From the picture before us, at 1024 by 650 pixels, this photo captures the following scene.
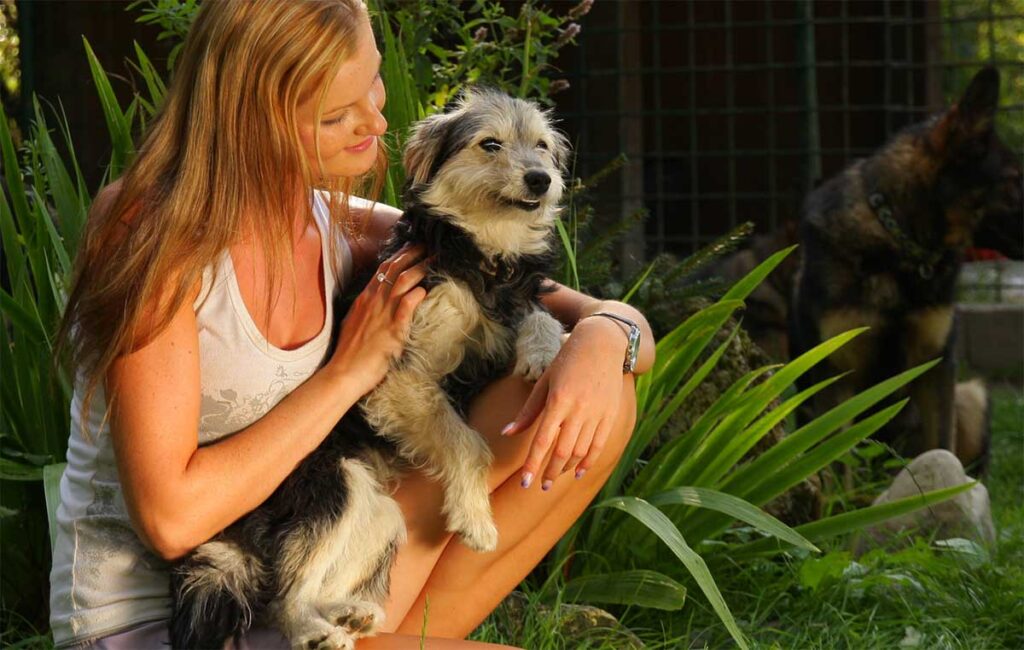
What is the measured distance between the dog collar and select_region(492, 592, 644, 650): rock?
274 cm

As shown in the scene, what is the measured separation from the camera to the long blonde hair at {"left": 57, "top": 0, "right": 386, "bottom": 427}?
2.07m

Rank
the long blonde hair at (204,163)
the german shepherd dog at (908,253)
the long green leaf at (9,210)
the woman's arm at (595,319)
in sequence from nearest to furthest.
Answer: the long blonde hair at (204,163)
the woman's arm at (595,319)
the long green leaf at (9,210)
the german shepherd dog at (908,253)

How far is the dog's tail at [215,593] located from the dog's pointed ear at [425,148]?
826mm

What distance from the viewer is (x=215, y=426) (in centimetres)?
225

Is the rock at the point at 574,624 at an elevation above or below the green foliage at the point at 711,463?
below

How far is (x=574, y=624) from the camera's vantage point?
291cm

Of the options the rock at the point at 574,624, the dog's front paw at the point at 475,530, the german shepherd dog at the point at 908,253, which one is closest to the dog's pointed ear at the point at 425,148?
the dog's front paw at the point at 475,530

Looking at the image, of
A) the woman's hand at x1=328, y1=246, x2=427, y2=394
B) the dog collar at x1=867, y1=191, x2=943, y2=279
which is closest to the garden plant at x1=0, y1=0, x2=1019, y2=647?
the woman's hand at x1=328, y1=246, x2=427, y2=394

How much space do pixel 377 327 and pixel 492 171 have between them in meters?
0.39

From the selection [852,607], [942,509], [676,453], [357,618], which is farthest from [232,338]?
[942,509]

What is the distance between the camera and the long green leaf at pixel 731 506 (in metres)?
2.87

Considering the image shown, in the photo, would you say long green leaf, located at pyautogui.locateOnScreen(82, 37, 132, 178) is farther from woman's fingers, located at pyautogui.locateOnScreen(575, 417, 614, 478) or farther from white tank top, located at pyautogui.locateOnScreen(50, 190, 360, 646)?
woman's fingers, located at pyautogui.locateOnScreen(575, 417, 614, 478)

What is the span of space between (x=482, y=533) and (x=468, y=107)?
0.87 m

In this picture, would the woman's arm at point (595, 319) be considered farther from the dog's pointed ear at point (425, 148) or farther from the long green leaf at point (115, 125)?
the long green leaf at point (115, 125)
